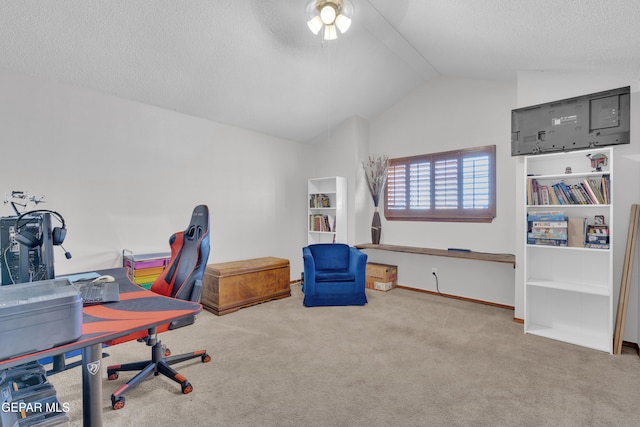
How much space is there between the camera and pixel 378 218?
4.94 meters

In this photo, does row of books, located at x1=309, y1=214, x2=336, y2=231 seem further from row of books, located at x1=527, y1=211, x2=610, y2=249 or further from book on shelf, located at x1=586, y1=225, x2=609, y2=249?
book on shelf, located at x1=586, y1=225, x2=609, y2=249

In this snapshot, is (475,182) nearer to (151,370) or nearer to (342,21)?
(342,21)

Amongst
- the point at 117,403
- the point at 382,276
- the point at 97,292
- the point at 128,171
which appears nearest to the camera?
the point at 97,292

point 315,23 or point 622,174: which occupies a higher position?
point 315,23

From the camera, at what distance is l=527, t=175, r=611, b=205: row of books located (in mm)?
2771

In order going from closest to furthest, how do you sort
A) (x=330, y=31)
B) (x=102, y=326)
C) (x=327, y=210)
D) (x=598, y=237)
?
1. (x=102, y=326)
2. (x=330, y=31)
3. (x=598, y=237)
4. (x=327, y=210)

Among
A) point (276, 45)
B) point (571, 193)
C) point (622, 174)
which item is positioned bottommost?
point (571, 193)

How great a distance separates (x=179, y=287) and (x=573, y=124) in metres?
→ 3.84

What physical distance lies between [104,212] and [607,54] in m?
4.83

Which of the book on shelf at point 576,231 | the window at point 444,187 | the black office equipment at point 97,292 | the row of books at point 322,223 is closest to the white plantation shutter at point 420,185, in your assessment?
the window at point 444,187

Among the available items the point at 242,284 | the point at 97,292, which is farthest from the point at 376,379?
the point at 242,284

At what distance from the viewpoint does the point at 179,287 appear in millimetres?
2270

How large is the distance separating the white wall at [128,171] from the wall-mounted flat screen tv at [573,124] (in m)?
3.33

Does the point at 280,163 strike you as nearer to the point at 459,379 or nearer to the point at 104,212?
the point at 104,212
